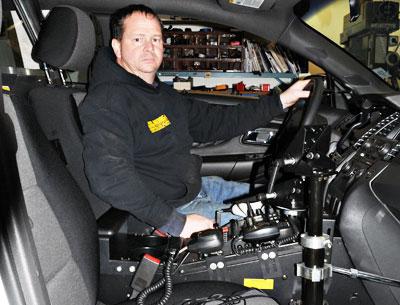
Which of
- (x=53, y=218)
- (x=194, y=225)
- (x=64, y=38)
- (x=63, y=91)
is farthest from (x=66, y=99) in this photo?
(x=194, y=225)

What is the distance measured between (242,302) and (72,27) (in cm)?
94

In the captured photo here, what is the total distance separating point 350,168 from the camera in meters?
1.30

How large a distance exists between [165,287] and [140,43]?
2.78 ft

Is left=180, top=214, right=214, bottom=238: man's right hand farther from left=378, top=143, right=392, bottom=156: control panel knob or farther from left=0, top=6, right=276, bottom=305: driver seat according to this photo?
left=378, top=143, right=392, bottom=156: control panel knob

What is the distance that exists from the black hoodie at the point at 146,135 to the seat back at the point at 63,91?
6cm

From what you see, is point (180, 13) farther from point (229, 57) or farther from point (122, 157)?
point (229, 57)

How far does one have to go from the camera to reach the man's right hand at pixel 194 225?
141 centimetres

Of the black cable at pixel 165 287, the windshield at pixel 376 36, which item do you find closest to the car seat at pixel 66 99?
the black cable at pixel 165 287

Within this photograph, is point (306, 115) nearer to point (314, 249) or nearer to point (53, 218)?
point (314, 249)

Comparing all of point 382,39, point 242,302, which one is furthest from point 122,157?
point 382,39

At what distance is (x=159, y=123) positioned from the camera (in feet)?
5.16

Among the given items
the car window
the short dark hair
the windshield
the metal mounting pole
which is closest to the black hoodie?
the short dark hair

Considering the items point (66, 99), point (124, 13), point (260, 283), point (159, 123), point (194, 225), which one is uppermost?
point (124, 13)

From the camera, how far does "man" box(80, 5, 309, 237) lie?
1.35m
